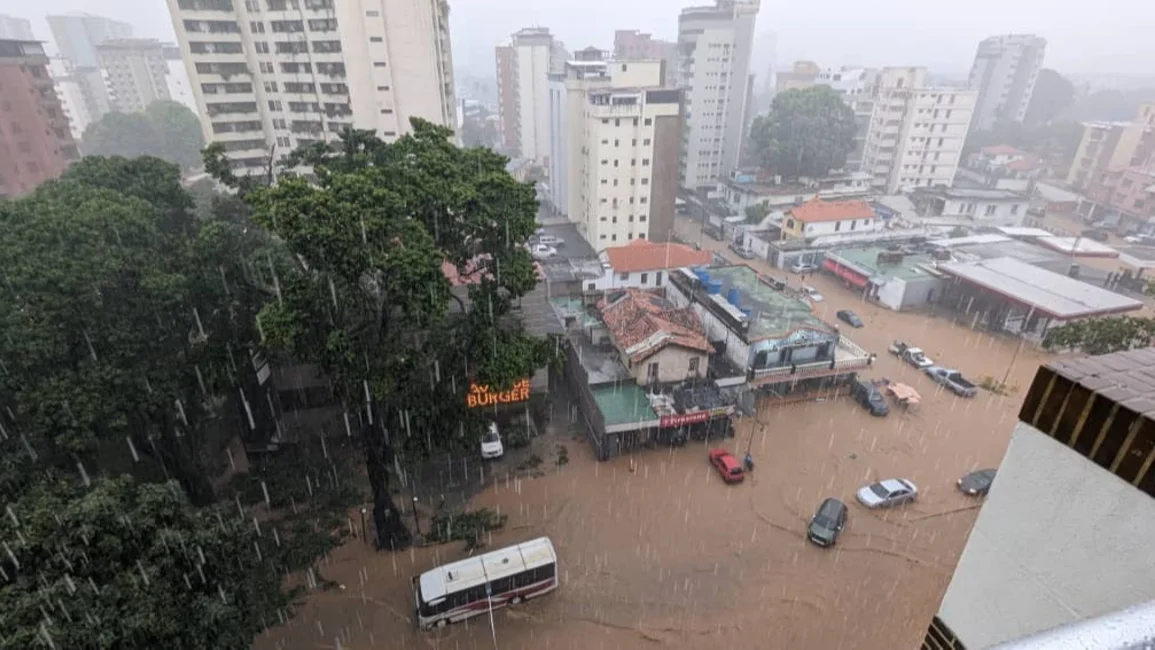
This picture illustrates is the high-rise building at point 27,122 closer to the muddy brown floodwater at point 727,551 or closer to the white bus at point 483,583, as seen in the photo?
the muddy brown floodwater at point 727,551

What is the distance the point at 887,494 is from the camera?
16.7 m

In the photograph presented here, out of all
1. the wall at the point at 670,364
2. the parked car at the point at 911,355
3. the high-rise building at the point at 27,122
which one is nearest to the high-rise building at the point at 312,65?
the high-rise building at the point at 27,122

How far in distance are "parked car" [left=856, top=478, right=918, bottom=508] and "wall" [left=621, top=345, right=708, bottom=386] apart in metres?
6.60

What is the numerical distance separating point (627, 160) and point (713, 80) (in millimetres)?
21325

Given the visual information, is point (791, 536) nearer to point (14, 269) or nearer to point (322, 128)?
point (14, 269)

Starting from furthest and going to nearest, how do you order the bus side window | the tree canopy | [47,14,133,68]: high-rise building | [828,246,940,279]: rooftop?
[47,14,133,68]: high-rise building → the tree canopy → [828,246,940,279]: rooftop → the bus side window

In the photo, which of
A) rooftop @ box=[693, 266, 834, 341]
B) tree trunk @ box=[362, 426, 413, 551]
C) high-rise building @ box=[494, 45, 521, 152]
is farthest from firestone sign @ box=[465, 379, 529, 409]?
high-rise building @ box=[494, 45, 521, 152]

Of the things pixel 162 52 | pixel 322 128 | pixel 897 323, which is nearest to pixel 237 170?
pixel 322 128

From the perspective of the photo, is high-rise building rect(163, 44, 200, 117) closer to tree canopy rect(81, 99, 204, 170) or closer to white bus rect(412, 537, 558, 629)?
tree canopy rect(81, 99, 204, 170)

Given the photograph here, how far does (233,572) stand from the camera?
30.2ft

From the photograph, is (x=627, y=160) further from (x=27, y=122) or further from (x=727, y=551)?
(x=27, y=122)

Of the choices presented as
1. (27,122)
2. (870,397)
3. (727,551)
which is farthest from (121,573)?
(27,122)

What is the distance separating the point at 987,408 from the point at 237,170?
43.3 metres

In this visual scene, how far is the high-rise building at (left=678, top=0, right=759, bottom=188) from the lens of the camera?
48.6m
